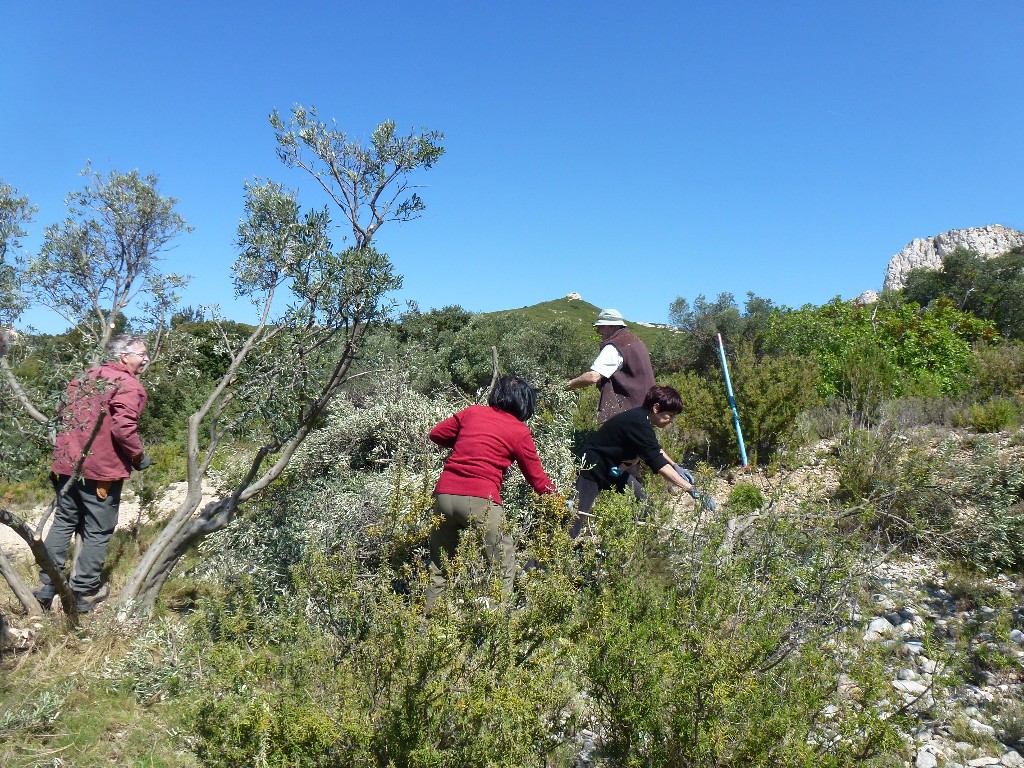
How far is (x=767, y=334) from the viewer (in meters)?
12.0

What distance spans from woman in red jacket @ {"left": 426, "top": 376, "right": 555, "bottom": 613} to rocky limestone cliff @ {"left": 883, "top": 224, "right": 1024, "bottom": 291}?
55405 millimetres

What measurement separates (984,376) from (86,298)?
32.0 ft

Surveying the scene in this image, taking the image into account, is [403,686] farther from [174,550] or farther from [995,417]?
[995,417]

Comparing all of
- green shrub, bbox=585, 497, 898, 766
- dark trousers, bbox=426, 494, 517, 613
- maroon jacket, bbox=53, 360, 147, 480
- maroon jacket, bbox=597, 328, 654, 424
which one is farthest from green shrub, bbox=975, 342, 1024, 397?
maroon jacket, bbox=53, 360, 147, 480

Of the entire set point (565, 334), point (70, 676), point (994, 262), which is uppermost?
point (994, 262)

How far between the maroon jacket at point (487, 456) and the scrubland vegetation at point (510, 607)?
24 cm

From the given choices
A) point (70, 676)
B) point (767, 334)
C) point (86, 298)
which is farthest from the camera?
point (767, 334)

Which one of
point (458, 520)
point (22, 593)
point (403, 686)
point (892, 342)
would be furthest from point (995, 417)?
point (22, 593)

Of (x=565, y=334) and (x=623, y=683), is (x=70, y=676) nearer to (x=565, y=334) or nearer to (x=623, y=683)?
(x=623, y=683)

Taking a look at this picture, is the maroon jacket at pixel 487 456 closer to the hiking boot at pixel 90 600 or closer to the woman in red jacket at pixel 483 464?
the woman in red jacket at pixel 483 464

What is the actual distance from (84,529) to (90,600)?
431 mm

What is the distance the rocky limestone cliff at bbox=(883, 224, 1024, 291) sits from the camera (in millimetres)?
53781

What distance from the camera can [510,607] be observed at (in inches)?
83.3

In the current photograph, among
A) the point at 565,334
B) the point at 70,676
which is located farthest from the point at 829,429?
the point at 565,334
